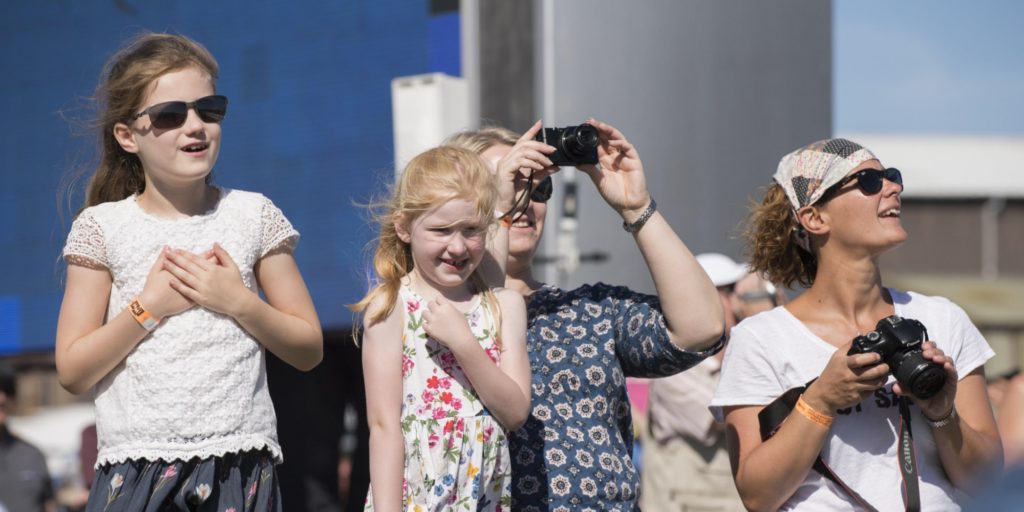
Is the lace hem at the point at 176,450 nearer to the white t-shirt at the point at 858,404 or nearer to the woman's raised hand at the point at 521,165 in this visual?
the woman's raised hand at the point at 521,165

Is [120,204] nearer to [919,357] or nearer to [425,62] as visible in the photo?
[919,357]

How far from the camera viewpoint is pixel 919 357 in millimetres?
2471

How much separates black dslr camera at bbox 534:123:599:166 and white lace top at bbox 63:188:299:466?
69 cm

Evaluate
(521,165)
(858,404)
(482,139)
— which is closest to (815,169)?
(858,404)

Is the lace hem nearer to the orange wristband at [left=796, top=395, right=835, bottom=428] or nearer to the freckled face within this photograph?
the freckled face

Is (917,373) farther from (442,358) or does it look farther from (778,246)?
(442,358)

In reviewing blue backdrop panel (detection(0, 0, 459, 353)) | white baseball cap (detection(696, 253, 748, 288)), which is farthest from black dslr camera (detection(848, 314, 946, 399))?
blue backdrop panel (detection(0, 0, 459, 353))

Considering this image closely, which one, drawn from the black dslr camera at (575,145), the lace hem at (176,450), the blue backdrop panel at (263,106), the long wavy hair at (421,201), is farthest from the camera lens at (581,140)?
the blue backdrop panel at (263,106)

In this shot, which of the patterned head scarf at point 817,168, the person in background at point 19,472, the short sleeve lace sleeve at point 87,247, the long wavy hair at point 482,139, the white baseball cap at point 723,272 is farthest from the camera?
the person in background at point 19,472

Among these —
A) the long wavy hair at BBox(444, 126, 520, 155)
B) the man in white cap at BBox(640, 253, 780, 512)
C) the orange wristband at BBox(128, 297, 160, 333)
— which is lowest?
the man in white cap at BBox(640, 253, 780, 512)

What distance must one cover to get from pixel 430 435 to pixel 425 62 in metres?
5.12

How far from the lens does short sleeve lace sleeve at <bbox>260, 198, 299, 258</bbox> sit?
2.80 metres

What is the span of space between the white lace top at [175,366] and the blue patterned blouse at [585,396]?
57cm

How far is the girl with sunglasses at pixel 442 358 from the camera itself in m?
2.44
